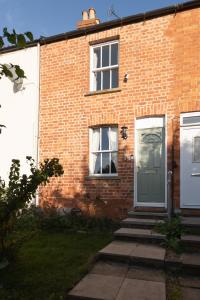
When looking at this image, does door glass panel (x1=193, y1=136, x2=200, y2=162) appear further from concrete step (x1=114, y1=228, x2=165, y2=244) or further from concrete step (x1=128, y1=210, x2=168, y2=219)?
concrete step (x1=114, y1=228, x2=165, y2=244)

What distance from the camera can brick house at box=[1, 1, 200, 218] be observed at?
884 cm

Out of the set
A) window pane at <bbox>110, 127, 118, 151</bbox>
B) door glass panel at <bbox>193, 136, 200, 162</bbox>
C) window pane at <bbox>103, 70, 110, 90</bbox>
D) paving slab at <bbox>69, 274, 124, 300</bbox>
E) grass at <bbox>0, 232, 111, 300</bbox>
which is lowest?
paving slab at <bbox>69, 274, 124, 300</bbox>

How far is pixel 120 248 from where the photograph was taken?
6230mm

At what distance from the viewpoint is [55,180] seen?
1048 cm

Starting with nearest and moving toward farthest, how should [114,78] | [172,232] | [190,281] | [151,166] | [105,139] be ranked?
[190,281] → [172,232] → [151,166] → [105,139] → [114,78]

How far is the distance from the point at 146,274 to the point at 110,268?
0.63m

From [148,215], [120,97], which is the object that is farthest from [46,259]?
[120,97]

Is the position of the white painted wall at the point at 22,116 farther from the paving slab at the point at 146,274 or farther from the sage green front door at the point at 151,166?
the paving slab at the point at 146,274

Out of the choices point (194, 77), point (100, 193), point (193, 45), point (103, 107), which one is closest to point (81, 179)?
point (100, 193)

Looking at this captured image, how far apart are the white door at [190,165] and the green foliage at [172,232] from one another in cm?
154

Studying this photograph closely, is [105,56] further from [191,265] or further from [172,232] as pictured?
[191,265]

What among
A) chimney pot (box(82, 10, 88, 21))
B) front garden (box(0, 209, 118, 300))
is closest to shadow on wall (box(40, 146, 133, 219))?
front garden (box(0, 209, 118, 300))

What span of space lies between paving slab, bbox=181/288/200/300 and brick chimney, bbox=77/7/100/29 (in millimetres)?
9016

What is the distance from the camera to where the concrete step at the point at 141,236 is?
661 centimetres
